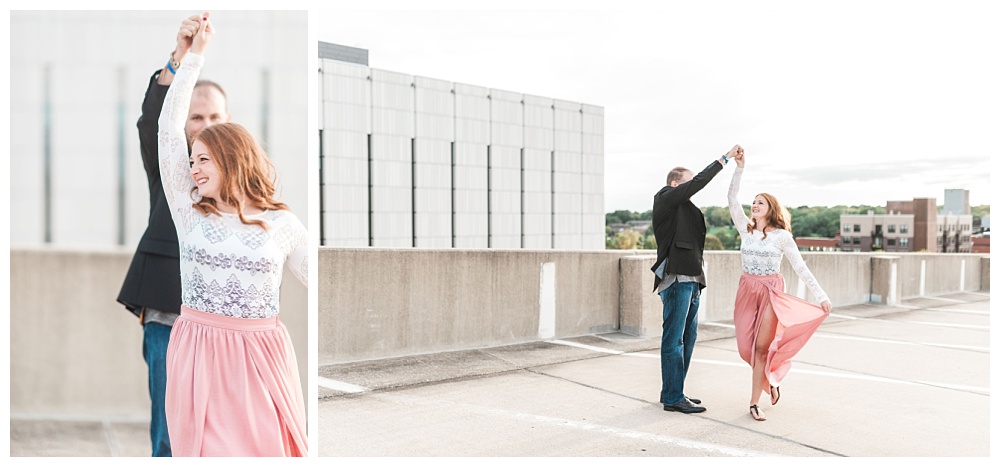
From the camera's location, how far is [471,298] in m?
6.30

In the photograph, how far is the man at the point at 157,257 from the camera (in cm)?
258

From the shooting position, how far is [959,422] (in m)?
4.38

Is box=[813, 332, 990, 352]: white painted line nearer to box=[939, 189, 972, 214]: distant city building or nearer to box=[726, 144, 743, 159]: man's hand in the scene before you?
box=[939, 189, 972, 214]: distant city building

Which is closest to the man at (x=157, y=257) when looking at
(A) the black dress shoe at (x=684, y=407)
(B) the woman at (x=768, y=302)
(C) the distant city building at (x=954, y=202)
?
(A) the black dress shoe at (x=684, y=407)

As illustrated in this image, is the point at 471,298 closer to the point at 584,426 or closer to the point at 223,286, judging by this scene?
the point at 584,426

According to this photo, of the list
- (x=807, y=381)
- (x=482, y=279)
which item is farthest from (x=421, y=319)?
(x=807, y=381)

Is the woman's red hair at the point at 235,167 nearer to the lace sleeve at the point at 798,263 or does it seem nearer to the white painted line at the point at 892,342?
the lace sleeve at the point at 798,263

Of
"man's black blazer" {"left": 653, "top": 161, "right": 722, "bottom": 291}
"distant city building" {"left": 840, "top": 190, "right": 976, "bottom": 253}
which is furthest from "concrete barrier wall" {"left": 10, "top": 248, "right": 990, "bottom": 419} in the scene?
"distant city building" {"left": 840, "top": 190, "right": 976, "bottom": 253}

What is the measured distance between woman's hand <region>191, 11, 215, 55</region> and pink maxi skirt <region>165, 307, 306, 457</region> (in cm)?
90

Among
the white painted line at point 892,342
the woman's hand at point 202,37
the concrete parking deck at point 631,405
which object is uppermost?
the woman's hand at point 202,37

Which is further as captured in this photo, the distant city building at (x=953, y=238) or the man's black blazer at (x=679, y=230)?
the distant city building at (x=953, y=238)

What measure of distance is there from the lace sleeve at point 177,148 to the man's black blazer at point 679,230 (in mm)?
2970

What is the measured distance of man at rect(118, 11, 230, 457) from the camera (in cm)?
258

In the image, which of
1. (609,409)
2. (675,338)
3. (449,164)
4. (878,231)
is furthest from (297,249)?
(878,231)
